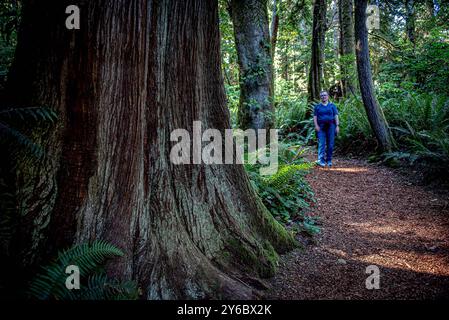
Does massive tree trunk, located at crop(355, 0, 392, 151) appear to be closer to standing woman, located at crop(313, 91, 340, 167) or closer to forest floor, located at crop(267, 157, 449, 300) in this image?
standing woman, located at crop(313, 91, 340, 167)

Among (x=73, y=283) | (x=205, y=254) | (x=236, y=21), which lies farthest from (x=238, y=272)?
(x=236, y=21)

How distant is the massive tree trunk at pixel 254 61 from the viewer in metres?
7.42

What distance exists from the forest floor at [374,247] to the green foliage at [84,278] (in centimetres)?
143

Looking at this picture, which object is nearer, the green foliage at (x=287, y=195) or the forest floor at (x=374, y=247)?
the forest floor at (x=374, y=247)

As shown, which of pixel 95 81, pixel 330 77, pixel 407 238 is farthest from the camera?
pixel 330 77

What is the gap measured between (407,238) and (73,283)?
13.8 feet

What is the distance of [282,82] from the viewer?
18438 millimetres

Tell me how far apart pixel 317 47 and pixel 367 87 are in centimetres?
447

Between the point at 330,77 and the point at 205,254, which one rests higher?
the point at 330,77

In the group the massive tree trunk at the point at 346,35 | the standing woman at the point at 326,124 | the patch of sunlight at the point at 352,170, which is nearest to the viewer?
the patch of sunlight at the point at 352,170

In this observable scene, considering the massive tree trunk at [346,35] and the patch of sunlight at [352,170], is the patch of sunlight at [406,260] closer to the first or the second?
the patch of sunlight at [352,170]

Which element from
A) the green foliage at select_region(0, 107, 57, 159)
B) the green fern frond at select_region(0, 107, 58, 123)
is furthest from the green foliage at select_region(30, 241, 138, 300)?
the green fern frond at select_region(0, 107, 58, 123)

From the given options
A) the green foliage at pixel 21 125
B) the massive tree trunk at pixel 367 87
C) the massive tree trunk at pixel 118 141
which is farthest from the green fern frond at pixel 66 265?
the massive tree trunk at pixel 367 87
